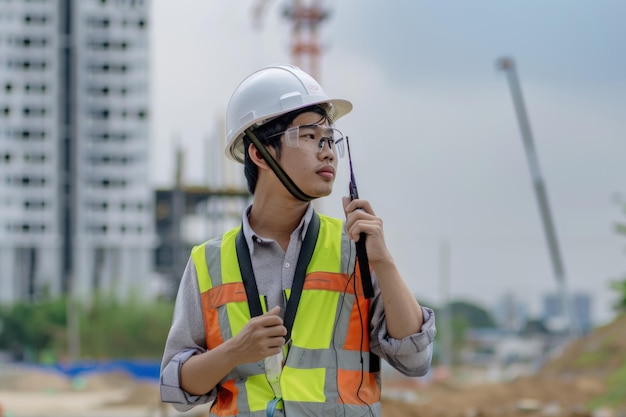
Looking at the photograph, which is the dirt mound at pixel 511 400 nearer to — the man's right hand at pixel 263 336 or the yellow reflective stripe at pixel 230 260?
the yellow reflective stripe at pixel 230 260

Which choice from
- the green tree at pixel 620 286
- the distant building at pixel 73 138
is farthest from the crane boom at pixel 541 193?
the distant building at pixel 73 138

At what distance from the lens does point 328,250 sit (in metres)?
2.82

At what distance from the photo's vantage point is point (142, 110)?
104 meters

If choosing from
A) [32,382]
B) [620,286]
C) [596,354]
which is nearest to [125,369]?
[32,382]

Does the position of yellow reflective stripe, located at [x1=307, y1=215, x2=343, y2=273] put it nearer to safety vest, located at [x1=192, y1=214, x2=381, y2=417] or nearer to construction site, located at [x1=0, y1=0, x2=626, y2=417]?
safety vest, located at [x1=192, y1=214, x2=381, y2=417]

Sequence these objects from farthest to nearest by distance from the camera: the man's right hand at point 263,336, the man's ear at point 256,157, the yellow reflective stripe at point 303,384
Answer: the man's ear at point 256,157
the yellow reflective stripe at point 303,384
the man's right hand at point 263,336

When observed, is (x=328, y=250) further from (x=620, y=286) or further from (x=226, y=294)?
(x=620, y=286)

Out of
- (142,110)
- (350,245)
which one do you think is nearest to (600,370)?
(350,245)

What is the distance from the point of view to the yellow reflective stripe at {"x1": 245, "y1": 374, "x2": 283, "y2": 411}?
271cm

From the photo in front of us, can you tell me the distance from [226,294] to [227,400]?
257mm

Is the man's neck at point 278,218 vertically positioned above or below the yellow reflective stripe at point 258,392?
above

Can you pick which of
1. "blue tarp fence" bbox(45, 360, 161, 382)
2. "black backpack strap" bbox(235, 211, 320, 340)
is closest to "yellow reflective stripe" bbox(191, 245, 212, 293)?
"black backpack strap" bbox(235, 211, 320, 340)

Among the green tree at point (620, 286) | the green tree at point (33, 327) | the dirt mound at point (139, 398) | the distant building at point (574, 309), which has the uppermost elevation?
the green tree at point (620, 286)

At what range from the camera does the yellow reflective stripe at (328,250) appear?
9.14 ft
